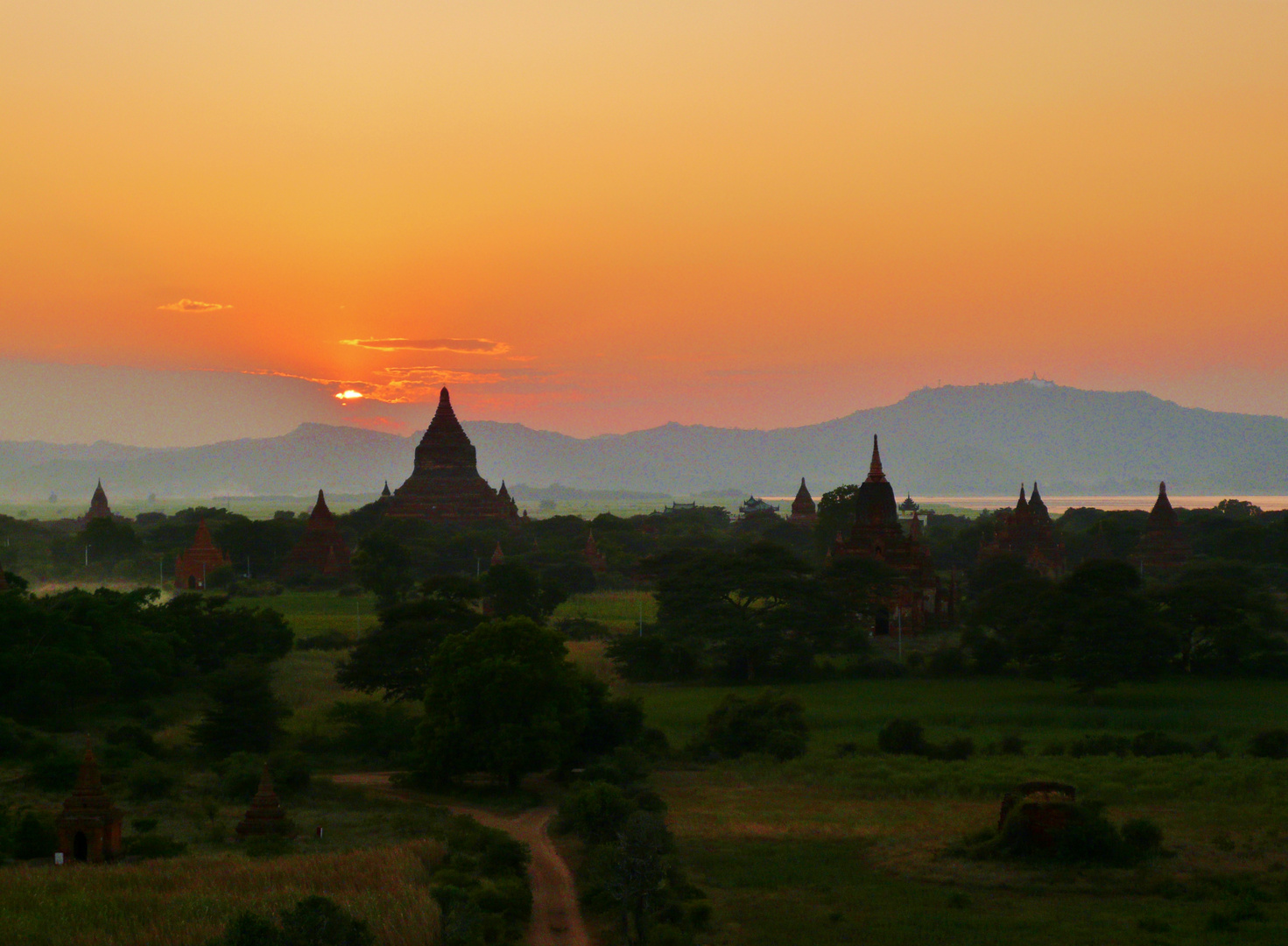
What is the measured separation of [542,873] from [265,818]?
5.52 meters

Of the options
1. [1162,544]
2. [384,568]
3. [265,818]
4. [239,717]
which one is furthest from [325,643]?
[1162,544]

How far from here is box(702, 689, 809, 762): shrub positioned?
40.5 meters

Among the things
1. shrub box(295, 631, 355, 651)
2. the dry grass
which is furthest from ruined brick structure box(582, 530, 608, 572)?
the dry grass

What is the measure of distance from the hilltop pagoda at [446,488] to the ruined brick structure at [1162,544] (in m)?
48.6

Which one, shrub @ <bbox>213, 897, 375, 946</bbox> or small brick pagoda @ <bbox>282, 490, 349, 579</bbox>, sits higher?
small brick pagoda @ <bbox>282, 490, 349, 579</bbox>

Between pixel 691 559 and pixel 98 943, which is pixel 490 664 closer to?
pixel 98 943

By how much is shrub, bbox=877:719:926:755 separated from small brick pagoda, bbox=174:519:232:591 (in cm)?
6052

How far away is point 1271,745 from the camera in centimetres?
3844

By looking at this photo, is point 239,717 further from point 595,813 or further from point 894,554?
point 894,554

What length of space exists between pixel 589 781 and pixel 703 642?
2522 cm

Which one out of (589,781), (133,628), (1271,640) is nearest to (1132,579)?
(1271,640)

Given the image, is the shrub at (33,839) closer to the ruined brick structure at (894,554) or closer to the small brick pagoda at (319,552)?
the ruined brick structure at (894,554)

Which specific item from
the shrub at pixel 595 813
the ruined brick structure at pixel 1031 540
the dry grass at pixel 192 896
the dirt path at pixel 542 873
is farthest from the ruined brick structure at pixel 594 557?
the dry grass at pixel 192 896

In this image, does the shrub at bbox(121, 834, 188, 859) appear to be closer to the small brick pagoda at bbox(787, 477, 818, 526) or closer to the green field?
the green field
